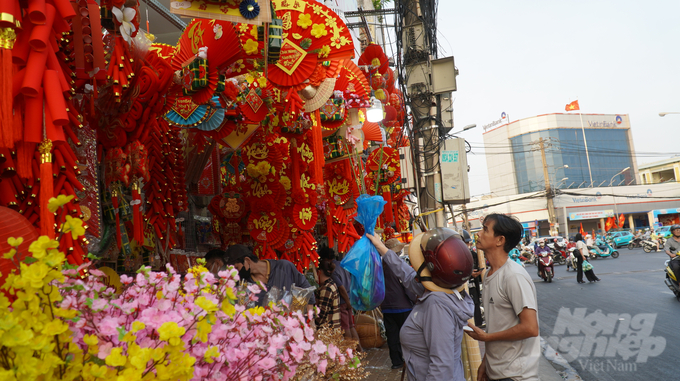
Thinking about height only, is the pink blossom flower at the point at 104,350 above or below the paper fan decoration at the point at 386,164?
below

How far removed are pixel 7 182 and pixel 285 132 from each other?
10.9 ft

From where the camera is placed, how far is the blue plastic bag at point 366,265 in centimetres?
302

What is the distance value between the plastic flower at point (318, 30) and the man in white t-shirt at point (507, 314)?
195cm

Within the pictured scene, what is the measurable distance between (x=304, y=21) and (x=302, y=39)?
14 cm

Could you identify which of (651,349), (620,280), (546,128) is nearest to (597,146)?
(546,128)

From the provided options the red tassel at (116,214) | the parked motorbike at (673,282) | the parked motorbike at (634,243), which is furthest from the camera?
the parked motorbike at (634,243)

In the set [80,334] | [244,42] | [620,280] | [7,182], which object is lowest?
[620,280]

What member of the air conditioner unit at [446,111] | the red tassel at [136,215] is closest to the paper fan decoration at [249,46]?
the red tassel at [136,215]

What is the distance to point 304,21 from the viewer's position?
358 cm

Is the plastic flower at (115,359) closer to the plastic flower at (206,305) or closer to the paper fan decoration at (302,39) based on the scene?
the plastic flower at (206,305)

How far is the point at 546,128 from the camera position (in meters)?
58.5

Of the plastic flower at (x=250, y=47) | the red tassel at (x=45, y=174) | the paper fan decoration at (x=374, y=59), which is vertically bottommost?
the red tassel at (x=45, y=174)

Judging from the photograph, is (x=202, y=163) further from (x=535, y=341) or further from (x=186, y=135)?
(x=535, y=341)

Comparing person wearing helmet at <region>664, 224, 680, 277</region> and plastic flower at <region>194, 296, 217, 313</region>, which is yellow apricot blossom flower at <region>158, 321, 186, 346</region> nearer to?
plastic flower at <region>194, 296, 217, 313</region>
